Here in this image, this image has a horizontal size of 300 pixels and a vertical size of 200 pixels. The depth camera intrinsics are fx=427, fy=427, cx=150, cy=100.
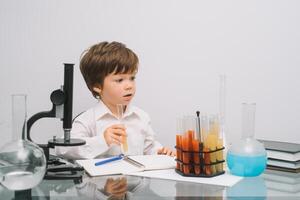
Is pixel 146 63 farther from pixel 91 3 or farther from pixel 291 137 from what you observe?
pixel 291 137

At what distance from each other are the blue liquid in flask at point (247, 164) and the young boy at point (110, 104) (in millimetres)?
315

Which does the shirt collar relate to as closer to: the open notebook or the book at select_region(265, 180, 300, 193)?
the open notebook

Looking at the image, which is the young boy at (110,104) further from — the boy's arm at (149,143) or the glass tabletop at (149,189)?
the glass tabletop at (149,189)

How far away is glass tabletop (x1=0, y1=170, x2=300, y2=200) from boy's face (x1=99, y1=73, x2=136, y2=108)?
0.42 m

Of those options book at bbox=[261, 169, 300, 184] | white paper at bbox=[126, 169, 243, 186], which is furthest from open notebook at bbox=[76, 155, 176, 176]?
book at bbox=[261, 169, 300, 184]

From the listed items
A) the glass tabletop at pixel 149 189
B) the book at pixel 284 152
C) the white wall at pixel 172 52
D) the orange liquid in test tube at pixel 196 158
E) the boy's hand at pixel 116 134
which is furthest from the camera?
the white wall at pixel 172 52

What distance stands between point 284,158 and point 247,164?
178mm

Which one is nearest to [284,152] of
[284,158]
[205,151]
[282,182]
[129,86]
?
[284,158]

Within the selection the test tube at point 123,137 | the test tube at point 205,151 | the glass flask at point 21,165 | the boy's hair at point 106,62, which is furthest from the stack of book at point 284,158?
the glass flask at point 21,165

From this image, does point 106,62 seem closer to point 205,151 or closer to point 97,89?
point 97,89

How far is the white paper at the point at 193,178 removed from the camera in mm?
1051

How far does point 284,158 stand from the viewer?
48.3 inches

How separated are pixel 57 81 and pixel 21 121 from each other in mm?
977

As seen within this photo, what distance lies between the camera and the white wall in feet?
5.09
